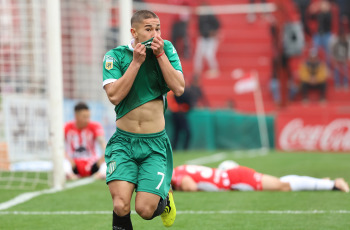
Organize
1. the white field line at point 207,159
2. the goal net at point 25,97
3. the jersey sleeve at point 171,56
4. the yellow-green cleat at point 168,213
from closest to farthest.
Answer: the jersey sleeve at point 171,56 < the yellow-green cleat at point 168,213 < the goal net at point 25,97 < the white field line at point 207,159

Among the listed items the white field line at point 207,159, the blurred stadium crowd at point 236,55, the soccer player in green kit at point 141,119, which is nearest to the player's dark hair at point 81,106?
the blurred stadium crowd at point 236,55

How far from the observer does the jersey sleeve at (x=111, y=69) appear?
5.53m

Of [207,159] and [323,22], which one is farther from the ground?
[323,22]

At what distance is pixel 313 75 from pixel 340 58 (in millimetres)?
1515

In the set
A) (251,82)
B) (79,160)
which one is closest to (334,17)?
(251,82)

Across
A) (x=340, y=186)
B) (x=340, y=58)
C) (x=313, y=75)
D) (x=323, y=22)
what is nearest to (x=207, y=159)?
(x=340, y=186)

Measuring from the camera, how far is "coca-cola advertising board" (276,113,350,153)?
63.1ft

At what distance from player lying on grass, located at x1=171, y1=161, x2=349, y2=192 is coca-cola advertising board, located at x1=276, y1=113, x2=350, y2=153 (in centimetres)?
1023

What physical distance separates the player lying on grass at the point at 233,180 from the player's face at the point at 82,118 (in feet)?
10.1

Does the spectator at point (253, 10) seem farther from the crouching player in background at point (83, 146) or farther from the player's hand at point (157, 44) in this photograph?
the player's hand at point (157, 44)

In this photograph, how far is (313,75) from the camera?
77.5 ft

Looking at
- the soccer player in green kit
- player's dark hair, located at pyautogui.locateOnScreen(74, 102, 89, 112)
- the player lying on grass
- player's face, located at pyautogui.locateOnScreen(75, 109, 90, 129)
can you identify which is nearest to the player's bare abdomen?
the soccer player in green kit

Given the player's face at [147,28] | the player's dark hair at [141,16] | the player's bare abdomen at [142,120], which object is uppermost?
the player's dark hair at [141,16]

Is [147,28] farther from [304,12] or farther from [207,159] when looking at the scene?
[304,12]
